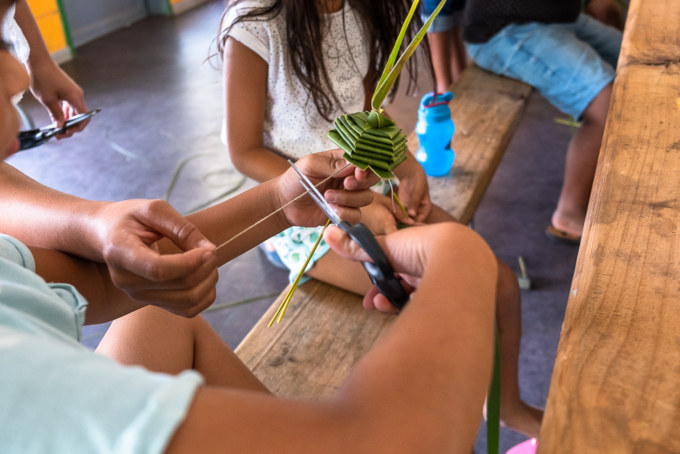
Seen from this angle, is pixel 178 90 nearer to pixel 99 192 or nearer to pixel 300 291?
pixel 99 192

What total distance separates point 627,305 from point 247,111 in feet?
3.50

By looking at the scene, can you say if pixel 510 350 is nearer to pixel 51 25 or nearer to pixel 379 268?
pixel 379 268

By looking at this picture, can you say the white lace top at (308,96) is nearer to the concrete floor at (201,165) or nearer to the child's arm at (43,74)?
the child's arm at (43,74)

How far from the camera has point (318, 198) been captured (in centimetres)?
99

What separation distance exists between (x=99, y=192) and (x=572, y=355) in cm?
294

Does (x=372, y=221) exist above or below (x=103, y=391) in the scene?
below

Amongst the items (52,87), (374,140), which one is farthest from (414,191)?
(52,87)

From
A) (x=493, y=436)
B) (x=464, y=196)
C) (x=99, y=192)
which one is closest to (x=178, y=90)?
(x=99, y=192)

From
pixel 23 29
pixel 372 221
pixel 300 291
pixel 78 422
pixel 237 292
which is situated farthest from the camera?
pixel 237 292

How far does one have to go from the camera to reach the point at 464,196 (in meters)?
1.74

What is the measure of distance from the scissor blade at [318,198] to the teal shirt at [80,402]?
44 centimetres

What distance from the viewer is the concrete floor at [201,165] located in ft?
7.51

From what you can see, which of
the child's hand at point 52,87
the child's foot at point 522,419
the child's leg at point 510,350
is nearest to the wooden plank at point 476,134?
the child's leg at point 510,350

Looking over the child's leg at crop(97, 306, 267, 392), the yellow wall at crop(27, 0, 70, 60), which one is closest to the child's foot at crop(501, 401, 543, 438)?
the child's leg at crop(97, 306, 267, 392)
